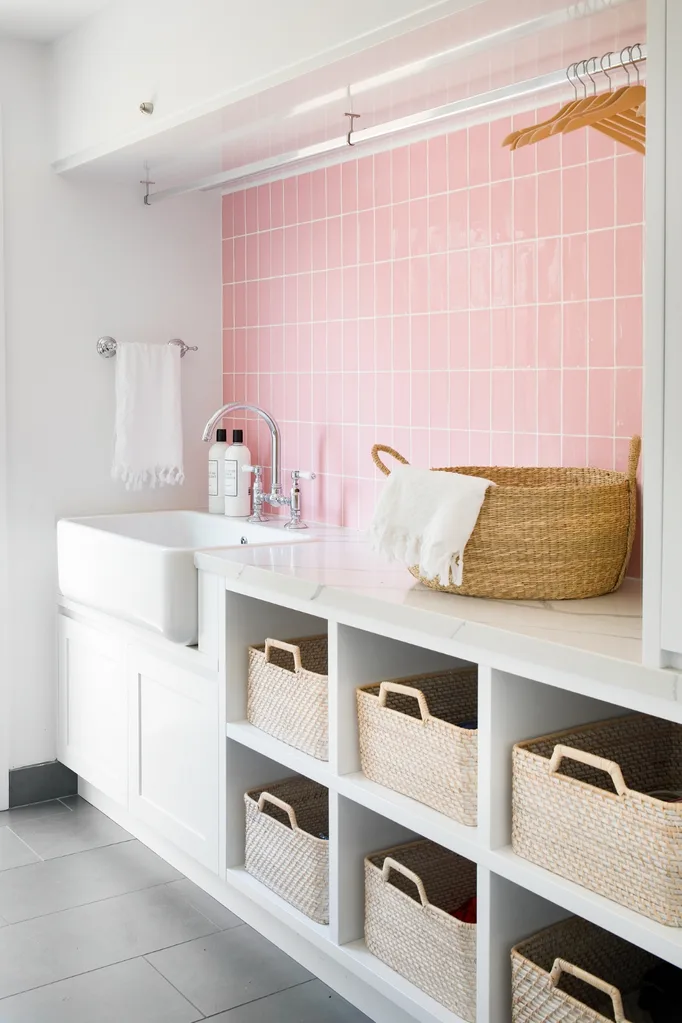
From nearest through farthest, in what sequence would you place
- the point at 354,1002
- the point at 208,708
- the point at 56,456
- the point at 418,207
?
the point at 354,1002 → the point at 208,708 → the point at 418,207 → the point at 56,456

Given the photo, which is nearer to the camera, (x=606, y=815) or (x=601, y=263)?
(x=606, y=815)

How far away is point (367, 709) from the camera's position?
2.01 metres

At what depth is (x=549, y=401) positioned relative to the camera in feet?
7.63

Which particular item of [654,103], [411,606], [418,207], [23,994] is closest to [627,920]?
[411,606]

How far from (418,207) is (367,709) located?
130cm

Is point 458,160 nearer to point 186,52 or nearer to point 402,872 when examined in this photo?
point 186,52

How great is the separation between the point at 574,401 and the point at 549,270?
0.96 feet

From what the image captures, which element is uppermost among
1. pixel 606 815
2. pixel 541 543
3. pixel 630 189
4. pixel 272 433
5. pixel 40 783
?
pixel 630 189

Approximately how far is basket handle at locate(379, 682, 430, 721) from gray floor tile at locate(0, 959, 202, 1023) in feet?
2.52

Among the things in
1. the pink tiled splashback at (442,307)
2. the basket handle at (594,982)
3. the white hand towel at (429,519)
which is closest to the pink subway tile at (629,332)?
the pink tiled splashback at (442,307)

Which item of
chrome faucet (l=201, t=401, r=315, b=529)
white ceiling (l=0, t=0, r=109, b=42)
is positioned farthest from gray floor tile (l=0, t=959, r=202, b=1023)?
white ceiling (l=0, t=0, r=109, b=42)

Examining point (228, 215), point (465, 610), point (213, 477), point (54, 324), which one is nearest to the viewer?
point (465, 610)

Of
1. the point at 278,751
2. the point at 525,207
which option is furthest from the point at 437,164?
the point at 278,751

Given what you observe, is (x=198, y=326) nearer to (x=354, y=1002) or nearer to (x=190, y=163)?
(x=190, y=163)
